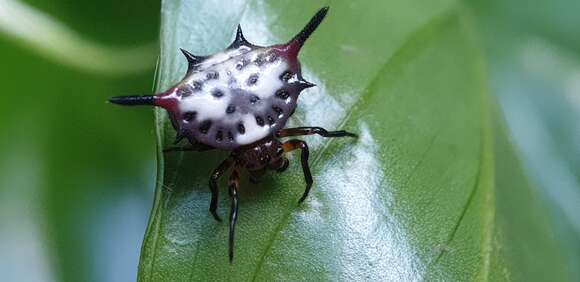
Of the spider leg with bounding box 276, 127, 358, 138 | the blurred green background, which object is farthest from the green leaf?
the blurred green background

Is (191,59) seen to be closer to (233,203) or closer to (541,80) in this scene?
(233,203)

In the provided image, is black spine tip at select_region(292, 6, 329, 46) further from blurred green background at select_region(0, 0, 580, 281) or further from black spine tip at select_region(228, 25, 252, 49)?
blurred green background at select_region(0, 0, 580, 281)

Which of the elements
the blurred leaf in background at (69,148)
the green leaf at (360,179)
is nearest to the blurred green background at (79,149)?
the blurred leaf in background at (69,148)

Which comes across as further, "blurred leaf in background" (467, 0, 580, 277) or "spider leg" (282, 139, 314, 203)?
"blurred leaf in background" (467, 0, 580, 277)

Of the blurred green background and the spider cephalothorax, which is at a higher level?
the spider cephalothorax

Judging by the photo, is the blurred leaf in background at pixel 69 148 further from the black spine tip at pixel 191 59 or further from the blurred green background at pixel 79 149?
the black spine tip at pixel 191 59
